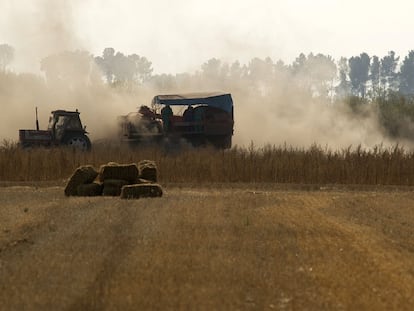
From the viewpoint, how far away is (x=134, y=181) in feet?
61.6

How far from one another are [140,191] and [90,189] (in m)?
1.57

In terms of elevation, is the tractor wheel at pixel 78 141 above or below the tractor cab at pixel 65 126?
below

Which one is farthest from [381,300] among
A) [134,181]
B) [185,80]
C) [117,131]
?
[185,80]

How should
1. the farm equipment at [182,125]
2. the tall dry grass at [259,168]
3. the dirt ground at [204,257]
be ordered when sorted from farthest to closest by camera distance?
1. the farm equipment at [182,125]
2. the tall dry grass at [259,168]
3. the dirt ground at [204,257]

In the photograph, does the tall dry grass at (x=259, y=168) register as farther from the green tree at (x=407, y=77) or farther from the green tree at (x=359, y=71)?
the green tree at (x=359, y=71)

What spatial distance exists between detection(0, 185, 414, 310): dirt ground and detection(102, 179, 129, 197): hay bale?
3100 mm

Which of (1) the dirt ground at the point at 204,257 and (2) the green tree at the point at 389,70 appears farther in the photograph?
(2) the green tree at the point at 389,70

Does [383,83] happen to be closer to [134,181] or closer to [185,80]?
[185,80]

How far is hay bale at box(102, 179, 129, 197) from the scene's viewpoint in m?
18.3

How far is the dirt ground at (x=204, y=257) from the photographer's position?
7.25 meters

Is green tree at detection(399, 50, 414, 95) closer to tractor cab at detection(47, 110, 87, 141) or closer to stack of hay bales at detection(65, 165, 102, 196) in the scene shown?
tractor cab at detection(47, 110, 87, 141)

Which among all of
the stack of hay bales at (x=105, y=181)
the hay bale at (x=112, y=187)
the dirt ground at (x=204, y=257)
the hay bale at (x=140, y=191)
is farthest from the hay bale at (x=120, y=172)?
the dirt ground at (x=204, y=257)

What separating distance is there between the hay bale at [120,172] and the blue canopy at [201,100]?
52.6 ft

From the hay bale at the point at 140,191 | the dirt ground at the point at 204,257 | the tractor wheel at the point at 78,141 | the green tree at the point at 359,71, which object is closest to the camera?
the dirt ground at the point at 204,257
